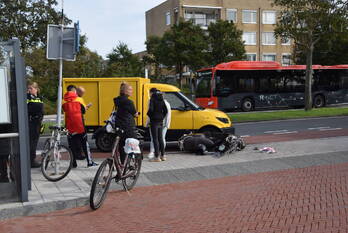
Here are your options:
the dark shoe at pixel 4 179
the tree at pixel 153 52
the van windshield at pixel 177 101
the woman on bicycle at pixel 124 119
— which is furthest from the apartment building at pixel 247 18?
Answer: the dark shoe at pixel 4 179

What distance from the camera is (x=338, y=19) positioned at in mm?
23109

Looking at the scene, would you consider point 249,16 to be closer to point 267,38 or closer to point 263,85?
point 267,38

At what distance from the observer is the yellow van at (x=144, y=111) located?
1176 centimetres

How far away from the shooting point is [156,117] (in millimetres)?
9891

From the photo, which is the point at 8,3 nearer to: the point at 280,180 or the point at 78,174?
the point at 78,174

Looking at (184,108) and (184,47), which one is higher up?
(184,47)

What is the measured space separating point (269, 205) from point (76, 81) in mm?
7541

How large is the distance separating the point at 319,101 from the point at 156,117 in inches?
968

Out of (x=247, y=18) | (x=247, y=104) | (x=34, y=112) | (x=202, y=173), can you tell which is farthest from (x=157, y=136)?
(x=247, y=18)

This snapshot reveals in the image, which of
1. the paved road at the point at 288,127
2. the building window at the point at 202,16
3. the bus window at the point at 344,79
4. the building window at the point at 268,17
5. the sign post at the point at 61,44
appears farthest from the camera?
the building window at the point at 268,17

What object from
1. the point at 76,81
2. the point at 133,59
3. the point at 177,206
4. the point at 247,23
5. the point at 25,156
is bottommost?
the point at 177,206

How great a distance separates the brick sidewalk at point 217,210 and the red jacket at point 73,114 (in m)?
2.20

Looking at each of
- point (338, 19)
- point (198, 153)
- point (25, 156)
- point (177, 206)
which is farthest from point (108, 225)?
point (338, 19)

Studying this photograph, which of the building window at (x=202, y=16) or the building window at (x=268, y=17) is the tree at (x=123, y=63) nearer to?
the building window at (x=202, y=16)
